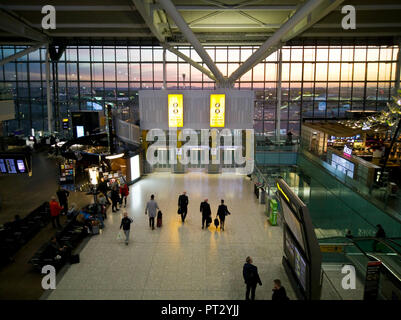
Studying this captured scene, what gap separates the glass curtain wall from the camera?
105ft

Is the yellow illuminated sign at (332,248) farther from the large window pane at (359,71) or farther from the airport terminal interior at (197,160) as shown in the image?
the large window pane at (359,71)

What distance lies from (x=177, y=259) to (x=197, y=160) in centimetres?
1349

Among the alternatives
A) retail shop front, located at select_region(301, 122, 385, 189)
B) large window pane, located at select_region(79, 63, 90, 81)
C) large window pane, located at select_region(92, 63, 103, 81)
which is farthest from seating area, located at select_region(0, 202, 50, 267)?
large window pane, located at select_region(79, 63, 90, 81)

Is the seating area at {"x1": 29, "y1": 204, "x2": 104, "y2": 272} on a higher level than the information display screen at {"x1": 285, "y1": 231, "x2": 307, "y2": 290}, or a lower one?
lower

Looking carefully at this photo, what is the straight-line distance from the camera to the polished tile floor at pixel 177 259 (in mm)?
8594

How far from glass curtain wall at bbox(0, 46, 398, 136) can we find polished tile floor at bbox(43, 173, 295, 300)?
19047mm

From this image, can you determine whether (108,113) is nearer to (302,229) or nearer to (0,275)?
(0,275)

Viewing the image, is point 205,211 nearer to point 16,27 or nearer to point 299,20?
point 299,20

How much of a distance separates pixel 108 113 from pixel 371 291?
15.6m

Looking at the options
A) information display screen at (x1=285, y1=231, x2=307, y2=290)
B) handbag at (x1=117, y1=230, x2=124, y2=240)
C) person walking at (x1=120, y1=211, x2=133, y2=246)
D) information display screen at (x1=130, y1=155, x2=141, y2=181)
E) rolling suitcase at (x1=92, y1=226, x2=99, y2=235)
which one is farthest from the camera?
information display screen at (x1=130, y1=155, x2=141, y2=181)

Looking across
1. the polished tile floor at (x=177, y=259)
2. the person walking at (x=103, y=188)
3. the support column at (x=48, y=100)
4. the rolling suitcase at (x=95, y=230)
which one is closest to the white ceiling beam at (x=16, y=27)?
the support column at (x=48, y=100)

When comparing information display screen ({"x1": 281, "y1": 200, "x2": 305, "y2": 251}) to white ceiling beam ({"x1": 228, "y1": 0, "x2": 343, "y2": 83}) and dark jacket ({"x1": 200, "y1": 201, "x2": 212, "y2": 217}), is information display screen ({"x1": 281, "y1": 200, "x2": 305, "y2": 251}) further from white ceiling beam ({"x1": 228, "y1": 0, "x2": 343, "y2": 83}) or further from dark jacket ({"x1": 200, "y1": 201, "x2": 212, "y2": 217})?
white ceiling beam ({"x1": 228, "y1": 0, "x2": 343, "y2": 83})

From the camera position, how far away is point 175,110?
60.8 feet
